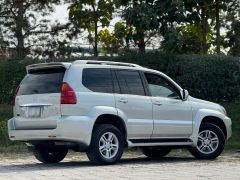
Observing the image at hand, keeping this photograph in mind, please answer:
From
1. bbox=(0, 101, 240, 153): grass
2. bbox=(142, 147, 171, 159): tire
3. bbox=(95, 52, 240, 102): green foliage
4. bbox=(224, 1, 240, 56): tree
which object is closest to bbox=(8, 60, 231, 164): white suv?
bbox=(142, 147, 171, 159): tire

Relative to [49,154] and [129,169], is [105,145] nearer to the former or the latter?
[129,169]

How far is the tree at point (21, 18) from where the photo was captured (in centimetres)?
3122

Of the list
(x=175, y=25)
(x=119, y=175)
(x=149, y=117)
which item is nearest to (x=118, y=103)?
(x=149, y=117)

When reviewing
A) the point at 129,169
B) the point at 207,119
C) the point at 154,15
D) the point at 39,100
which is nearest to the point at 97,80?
the point at 39,100

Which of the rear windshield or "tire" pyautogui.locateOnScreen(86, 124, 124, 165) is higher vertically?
the rear windshield

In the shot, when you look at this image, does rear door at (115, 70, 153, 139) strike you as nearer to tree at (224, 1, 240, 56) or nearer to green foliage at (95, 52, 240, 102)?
green foliage at (95, 52, 240, 102)

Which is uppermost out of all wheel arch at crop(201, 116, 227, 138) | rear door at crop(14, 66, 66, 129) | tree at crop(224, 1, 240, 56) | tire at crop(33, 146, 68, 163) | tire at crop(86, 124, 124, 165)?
tree at crop(224, 1, 240, 56)

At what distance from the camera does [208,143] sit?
15430 mm

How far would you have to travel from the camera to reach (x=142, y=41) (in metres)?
29.1

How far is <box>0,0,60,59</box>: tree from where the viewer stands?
31219 mm

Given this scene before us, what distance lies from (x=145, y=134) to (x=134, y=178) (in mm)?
2926

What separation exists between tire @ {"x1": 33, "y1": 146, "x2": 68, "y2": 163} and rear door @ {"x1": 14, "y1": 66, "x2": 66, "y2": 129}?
1.00m

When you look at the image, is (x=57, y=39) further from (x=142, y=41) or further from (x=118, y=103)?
(x=118, y=103)

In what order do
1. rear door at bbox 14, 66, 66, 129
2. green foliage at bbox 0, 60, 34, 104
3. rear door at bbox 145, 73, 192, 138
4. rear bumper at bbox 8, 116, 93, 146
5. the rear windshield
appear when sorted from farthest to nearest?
1. green foliage at bbox 0, 60, 34, 104
2. rear door at bbox 145, 73, 192, 138
3. the rear windshield
4. rear door at bbox 14, 66, 66, 129
5. rear bumper at bbox 8, 116, 93, 146
